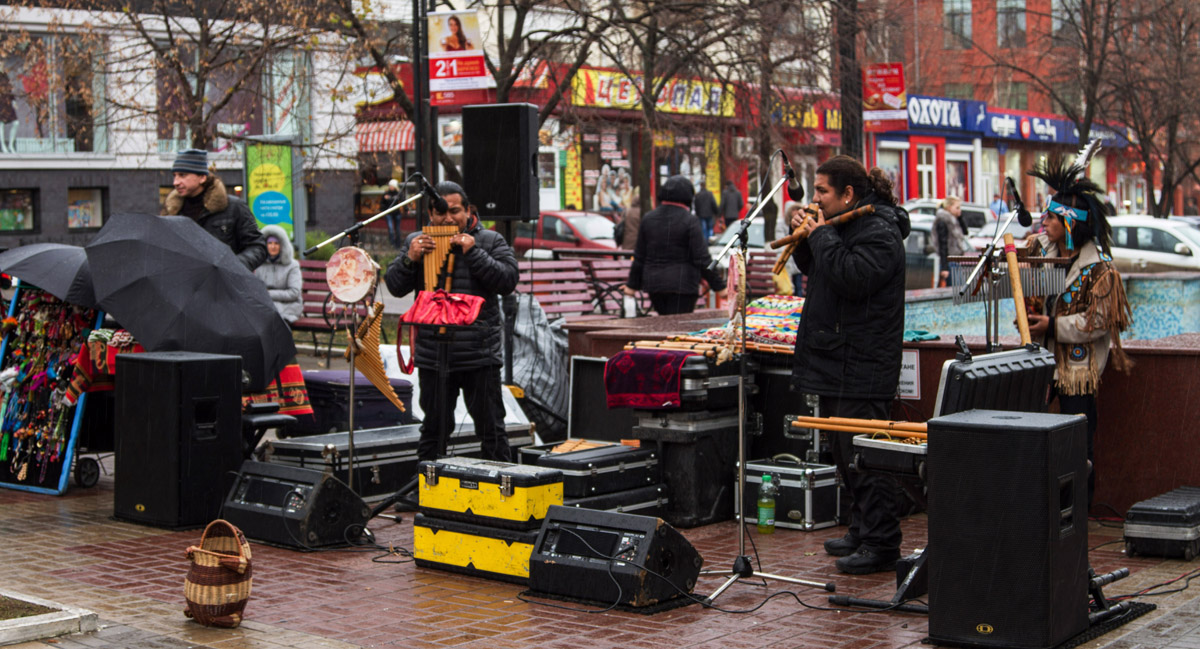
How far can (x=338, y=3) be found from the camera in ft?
54.5

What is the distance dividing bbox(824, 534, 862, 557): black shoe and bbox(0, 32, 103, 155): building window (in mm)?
13886

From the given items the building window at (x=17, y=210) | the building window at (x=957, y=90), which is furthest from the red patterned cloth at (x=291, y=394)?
the building window at (x=957, y=90)

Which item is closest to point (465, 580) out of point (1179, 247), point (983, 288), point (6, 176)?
point (983, 288)

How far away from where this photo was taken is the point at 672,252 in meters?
12.0

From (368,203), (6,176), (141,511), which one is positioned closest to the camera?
(141,511)

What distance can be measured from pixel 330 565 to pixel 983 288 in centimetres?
387

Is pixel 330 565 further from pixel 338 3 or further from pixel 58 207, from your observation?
pixel 58 207

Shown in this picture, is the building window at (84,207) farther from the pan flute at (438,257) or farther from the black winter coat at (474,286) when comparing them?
the pan flute at (438,257)

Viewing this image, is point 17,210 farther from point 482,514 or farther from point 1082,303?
point 1082,303

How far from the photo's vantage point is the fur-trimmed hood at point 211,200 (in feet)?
32.9

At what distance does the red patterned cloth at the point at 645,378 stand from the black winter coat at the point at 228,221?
3.06 metres

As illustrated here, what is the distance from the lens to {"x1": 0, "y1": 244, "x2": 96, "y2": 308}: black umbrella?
30.2 ft

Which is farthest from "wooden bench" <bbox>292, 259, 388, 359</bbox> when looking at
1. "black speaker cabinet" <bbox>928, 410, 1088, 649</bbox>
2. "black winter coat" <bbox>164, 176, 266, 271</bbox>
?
"black speaker cabinet" <bbox>928, 410, 1088, 649</bbox>

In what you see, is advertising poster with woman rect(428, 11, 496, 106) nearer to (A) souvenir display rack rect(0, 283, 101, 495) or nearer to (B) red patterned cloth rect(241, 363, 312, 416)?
(B) red patterned cloth rect(241, 363, 312, 416)
